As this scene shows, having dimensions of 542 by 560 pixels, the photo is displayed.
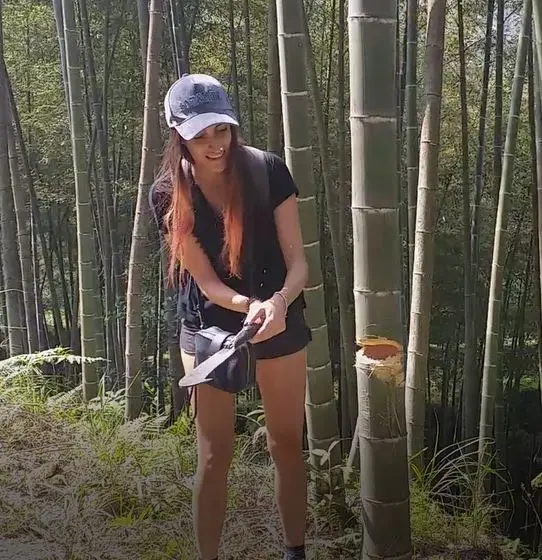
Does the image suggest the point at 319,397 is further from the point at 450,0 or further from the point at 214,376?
the point at 450,0

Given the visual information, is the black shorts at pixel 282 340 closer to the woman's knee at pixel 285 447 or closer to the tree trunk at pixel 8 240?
the woman's knee at pixel 285 447

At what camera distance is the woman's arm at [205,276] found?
140cm

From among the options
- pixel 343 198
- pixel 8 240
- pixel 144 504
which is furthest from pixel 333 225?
pixel 8 240

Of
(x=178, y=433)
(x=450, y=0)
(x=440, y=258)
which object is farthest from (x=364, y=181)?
(x=440, y=258)

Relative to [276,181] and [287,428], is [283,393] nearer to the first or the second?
[287,428]

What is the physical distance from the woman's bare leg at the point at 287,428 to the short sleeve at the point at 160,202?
345 mm

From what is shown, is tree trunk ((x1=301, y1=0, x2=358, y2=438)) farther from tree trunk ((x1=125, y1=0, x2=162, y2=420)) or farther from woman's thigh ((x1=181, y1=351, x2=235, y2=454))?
woman's thigh ((x1=181, y1=351, x2=235, y2=454))

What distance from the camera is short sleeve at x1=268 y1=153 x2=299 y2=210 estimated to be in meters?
1.43

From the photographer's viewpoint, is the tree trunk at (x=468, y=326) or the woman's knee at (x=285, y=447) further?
the tree trunk at (x=468, y=326)

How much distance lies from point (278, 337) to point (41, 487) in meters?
1.23

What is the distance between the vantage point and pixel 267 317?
4.39 feet

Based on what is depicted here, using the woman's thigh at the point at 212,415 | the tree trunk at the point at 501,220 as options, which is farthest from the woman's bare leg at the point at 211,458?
the tree trunk at the point at 501,220

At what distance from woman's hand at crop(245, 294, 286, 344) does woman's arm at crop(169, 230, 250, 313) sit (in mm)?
52

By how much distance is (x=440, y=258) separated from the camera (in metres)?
6.92
